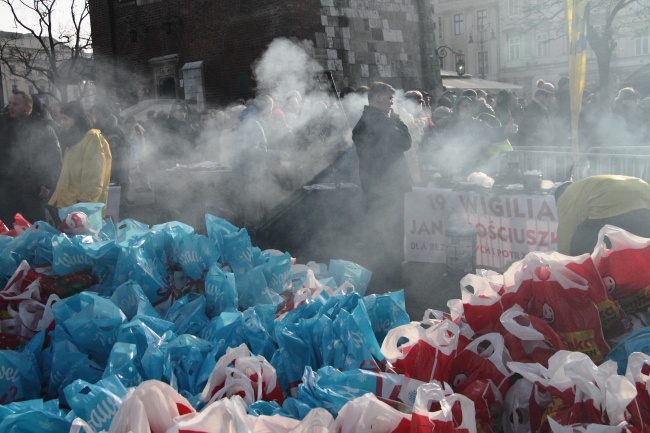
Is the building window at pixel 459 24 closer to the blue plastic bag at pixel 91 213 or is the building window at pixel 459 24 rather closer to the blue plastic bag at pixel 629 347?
the blue plastic bag at pixel 91 213

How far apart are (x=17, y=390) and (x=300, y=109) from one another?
8.53 m

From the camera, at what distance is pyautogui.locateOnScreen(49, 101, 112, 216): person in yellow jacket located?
562 centimetres

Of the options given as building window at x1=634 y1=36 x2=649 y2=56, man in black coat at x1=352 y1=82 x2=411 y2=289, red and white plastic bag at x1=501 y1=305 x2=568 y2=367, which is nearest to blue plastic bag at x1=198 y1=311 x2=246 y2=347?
red and white plastic bag at x1=501 y1=305 x2=568 y2=367

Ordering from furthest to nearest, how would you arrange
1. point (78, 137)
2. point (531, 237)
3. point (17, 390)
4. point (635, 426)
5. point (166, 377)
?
point (531, 237)
point (78, 137)
point (17, 390)
point (166, 377)
point (635, 426)

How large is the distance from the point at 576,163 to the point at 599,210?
403 cm

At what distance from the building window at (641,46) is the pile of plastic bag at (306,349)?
47.7 metres

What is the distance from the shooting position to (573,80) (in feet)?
23.4

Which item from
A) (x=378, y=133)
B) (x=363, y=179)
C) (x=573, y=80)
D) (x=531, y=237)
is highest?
(x=573, y=80)

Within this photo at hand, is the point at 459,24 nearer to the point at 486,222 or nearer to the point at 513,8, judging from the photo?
the point at 513,8

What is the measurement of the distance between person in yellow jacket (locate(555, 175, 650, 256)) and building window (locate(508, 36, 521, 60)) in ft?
162

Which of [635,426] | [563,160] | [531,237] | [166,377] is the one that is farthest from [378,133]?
[635,426]

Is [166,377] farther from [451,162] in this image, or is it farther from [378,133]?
[451,162]

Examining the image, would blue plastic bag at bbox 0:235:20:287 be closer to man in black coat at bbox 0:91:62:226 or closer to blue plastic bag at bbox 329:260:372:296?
blue plastic bag at bbox 329:260:372:296

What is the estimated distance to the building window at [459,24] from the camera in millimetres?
51062
